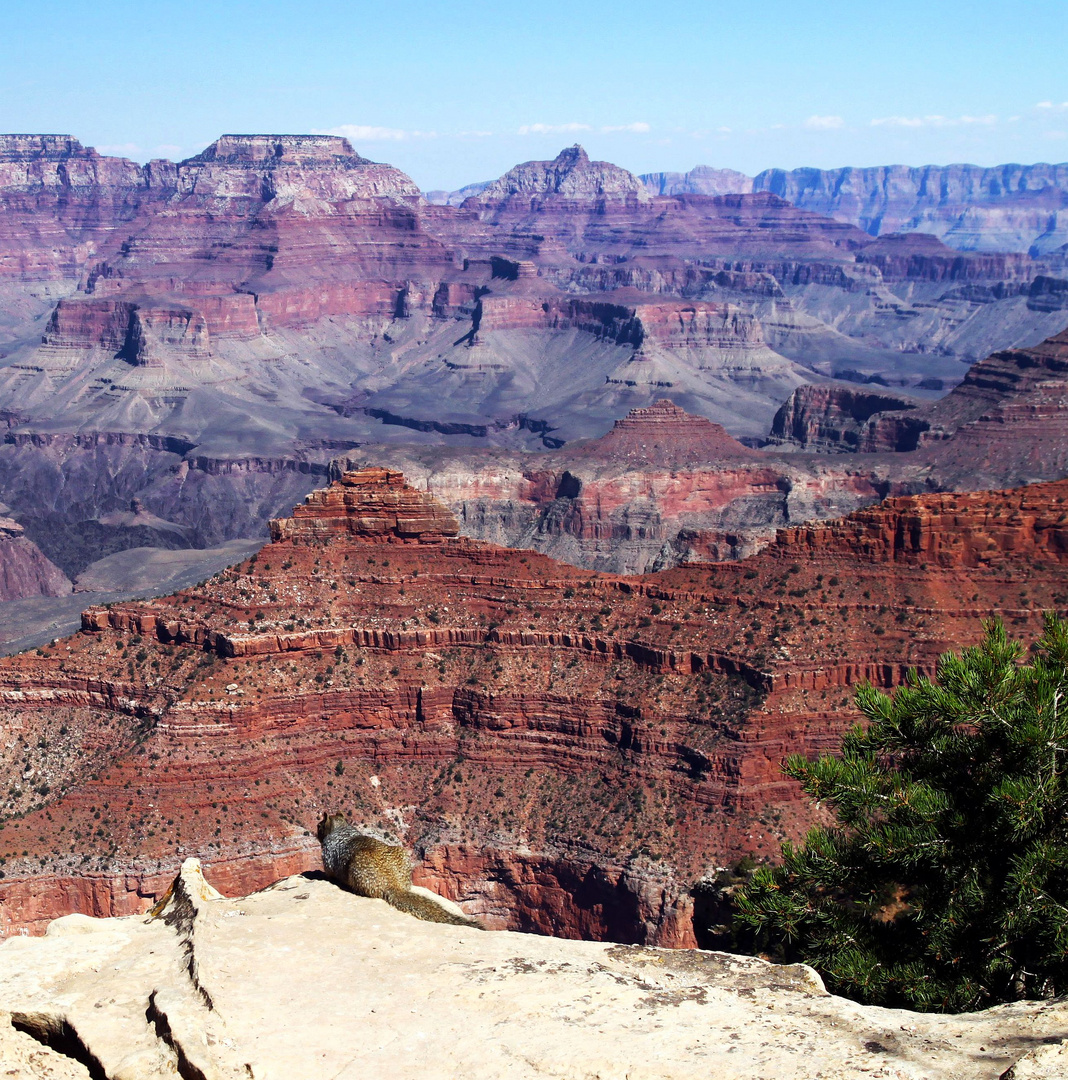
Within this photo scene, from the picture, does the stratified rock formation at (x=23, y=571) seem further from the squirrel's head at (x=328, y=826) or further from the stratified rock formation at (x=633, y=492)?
the squirrel's head at (x=328, y=826)

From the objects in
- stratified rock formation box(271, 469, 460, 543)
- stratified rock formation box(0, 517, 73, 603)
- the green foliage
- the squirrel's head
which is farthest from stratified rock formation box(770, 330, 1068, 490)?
the squirrel's head

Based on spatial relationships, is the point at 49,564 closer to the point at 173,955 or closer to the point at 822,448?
the point at 822,448

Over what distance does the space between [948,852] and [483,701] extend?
34.0 m

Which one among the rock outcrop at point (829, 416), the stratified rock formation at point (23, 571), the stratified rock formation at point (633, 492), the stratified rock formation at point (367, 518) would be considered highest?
the stratified rock formation at point (367, 518)

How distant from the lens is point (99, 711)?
60188 mm

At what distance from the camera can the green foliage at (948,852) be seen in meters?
26.4

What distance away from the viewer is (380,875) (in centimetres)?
2941

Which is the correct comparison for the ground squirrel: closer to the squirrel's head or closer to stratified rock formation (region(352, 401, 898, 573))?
the squirrel's head

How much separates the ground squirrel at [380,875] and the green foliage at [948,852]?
7048 mm

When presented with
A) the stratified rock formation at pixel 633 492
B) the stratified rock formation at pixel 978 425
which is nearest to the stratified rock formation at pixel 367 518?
the stratified rock formation at pixel 633 492

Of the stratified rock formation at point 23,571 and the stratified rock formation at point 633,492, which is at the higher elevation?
the stratified rock formation at point 633,492

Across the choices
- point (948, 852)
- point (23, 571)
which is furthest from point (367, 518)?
point (23, 571)

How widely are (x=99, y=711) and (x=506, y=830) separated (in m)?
18.9

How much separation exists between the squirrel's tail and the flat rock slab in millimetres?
3778
